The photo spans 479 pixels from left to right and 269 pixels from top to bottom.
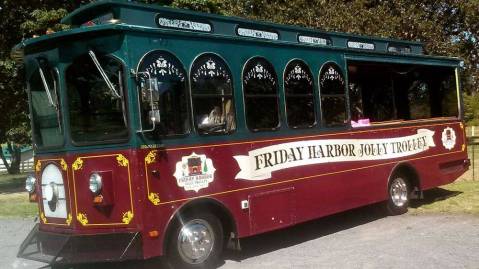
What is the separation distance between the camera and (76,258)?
6.16 meters

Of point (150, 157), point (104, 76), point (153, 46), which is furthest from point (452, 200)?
point (104, 76)

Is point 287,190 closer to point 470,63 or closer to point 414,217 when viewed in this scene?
point 414,217

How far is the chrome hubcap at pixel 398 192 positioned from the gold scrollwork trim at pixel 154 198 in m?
5.21

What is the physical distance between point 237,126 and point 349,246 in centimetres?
232

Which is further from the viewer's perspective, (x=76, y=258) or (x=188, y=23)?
(x=188, y=23)

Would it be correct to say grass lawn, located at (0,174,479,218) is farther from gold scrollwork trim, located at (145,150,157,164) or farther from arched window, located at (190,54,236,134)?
gold scrollwork trim, located at (145,150,157,164)

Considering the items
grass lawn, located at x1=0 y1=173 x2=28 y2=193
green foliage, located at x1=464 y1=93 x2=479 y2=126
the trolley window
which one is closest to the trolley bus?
the trolley window

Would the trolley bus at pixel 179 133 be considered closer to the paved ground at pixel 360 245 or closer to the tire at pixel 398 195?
the paved ground at pixel 360 245

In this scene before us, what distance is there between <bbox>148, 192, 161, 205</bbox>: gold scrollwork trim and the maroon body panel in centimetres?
1

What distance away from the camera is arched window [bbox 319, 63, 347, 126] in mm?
8727

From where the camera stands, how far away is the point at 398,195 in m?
10.3

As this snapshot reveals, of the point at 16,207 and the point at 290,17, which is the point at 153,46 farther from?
the point at 290,17

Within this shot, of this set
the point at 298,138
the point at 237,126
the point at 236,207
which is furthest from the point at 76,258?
the point at 298,138

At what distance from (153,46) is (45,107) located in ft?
5.39
